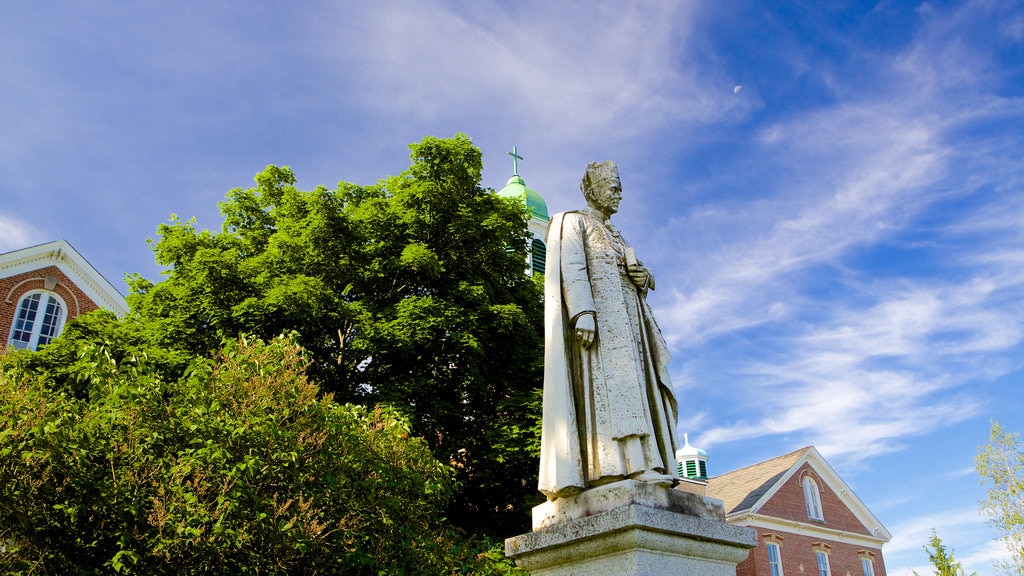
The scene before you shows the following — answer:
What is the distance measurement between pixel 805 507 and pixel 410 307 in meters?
25.0

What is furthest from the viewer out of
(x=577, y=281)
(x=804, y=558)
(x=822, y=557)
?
(x=822, y=557)

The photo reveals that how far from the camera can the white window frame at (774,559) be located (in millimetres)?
31641

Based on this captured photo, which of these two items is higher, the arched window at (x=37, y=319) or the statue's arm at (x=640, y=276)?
the arched window at (x=37, y=319)

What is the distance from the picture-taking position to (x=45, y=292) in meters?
26.8

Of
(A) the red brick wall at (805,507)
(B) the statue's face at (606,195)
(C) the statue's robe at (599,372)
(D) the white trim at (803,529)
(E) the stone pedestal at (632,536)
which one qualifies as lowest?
(E) the stone pedestal at (632,536)

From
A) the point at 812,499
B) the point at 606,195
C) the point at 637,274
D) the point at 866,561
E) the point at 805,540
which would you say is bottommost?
the point at 637,274

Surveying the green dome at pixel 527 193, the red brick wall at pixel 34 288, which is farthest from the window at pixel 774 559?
the red brick wall at pixel 34 288

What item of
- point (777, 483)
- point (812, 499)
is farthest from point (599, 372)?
point (812, 499)

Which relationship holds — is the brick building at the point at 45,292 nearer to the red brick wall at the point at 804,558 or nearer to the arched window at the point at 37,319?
the arched window at the point at 37,319

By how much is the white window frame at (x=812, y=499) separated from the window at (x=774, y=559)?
3.02m

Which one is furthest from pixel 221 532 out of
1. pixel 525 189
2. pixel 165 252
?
pixel 525 189

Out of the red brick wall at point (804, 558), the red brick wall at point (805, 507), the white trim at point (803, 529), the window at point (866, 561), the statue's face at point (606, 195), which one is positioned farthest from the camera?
the window at point (866, 561)

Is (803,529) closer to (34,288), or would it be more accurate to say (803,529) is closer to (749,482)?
(749,482)

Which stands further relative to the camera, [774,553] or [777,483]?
[777,483]
